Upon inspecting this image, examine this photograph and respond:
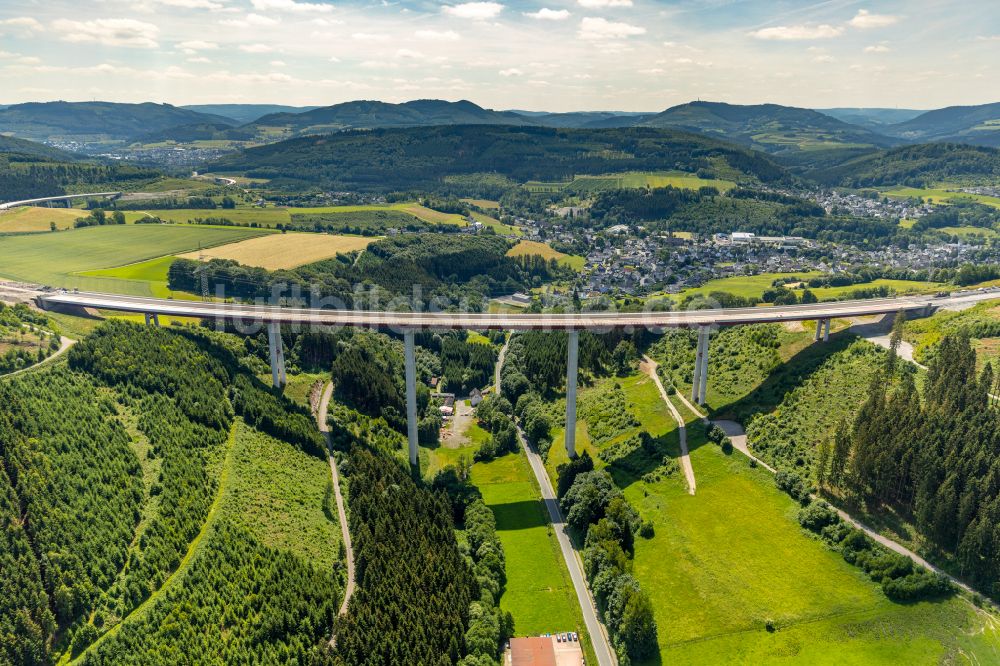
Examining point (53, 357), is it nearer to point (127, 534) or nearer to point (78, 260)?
point (127, 534)

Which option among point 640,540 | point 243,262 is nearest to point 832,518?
point 640,540

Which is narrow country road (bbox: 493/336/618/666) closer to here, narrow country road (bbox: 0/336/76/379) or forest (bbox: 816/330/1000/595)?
forest (bbox: 816/330/1000/595)

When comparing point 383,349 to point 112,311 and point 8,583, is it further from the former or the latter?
point 8,583

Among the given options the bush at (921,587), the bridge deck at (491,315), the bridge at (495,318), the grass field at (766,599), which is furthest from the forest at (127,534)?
the bush at (921,587)

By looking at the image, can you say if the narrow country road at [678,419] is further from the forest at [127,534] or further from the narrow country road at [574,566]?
the forest at [127,534]

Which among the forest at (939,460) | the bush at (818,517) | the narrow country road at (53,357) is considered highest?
the narrow country road at (53,357)

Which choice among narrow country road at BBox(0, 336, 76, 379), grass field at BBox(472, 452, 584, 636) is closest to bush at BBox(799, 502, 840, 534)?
grass field at BBox(472, 452, 584, 636)
